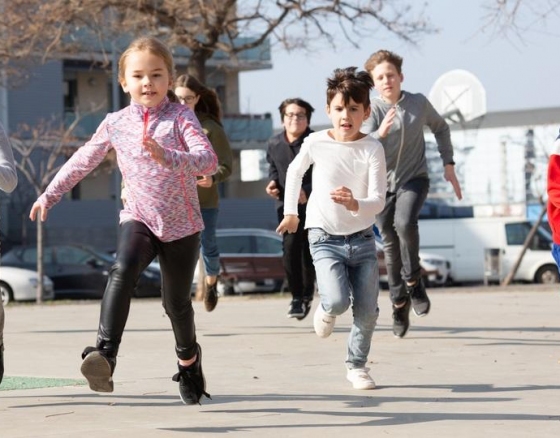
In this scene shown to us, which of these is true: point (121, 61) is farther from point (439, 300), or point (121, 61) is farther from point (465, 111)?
point (465, 111)

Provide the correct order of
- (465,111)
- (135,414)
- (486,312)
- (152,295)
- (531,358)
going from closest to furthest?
(135,414), (531,358), (486,312), (152,295), (465,111)

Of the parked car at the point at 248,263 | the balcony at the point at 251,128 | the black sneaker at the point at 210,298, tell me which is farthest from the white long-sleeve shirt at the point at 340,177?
the balcony at the point at 251,128

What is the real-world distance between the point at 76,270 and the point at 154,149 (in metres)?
24.5

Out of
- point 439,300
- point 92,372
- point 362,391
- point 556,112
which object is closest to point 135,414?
point 92,372

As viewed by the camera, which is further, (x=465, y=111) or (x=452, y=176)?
(x=465, y=111)

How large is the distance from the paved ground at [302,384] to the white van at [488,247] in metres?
21.6

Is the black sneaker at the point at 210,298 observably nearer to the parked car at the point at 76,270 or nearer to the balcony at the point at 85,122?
the parked car at the point at 76,270

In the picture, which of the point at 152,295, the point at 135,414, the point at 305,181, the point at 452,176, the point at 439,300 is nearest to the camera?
the point at 135,414

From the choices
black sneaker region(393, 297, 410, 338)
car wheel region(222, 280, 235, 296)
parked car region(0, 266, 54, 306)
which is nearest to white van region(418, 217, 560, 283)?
car wheel region(222, 280, 235, 296)

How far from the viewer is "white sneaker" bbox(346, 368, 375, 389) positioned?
7.47m

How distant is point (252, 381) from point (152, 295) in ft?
71.9

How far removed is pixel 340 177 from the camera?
7.56 m

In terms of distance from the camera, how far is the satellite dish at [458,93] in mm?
34531

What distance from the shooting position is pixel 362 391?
24.3 ft
